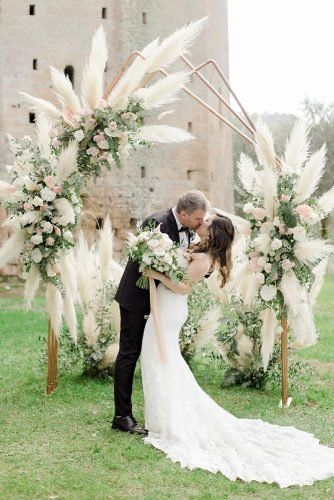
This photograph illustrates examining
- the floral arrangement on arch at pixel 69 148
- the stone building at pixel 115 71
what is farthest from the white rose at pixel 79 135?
the stone building at pixel 115 71

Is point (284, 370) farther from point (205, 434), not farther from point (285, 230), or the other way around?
point (205, 434)

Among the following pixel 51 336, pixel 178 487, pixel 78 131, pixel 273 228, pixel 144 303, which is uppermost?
pixel 78 131

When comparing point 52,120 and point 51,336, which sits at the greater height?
point 52,120

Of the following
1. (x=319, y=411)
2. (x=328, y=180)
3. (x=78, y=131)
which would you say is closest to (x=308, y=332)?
(x=319, y=411)

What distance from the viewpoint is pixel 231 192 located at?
71.4 ft

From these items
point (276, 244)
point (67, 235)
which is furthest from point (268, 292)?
point (67, 235)

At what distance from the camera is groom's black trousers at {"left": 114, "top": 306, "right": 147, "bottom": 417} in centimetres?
509

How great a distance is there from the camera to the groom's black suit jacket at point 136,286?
17.0 feet

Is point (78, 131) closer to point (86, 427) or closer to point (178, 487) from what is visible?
point (86, 427)

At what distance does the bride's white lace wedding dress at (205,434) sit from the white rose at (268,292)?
0.82m

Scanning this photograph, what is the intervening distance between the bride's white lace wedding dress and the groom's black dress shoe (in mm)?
63

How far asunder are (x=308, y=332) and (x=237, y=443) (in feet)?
5.17

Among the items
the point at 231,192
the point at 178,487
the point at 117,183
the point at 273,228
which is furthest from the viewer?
A: the point at 231,192

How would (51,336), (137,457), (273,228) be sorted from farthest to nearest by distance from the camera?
(51,336) < (273,228) < (137,457)
